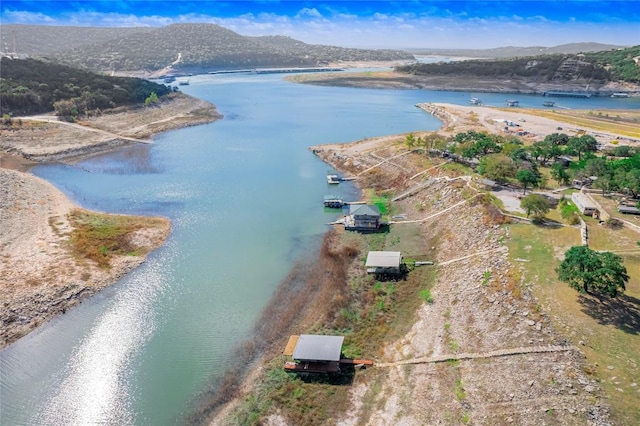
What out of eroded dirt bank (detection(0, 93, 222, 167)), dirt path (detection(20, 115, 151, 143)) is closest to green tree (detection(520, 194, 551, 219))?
eroded dirt bank (detection(0, 93, 222, 167))

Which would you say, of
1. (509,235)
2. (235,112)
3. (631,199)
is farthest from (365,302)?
(235,112)

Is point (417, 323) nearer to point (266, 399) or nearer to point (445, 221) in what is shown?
point (266, 399)

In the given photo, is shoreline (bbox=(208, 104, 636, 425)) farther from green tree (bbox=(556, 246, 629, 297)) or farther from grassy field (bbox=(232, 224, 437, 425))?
green tree (bbox=(556, 246, 629, 297))

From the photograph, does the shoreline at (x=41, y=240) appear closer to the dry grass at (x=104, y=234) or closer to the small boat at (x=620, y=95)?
the dry grass at (x=104, y=234)

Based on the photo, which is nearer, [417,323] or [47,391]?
[47,391]

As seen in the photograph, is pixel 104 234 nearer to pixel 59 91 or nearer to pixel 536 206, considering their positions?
pixel 536 206

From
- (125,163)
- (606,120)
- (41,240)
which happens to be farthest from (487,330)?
(606,120)
